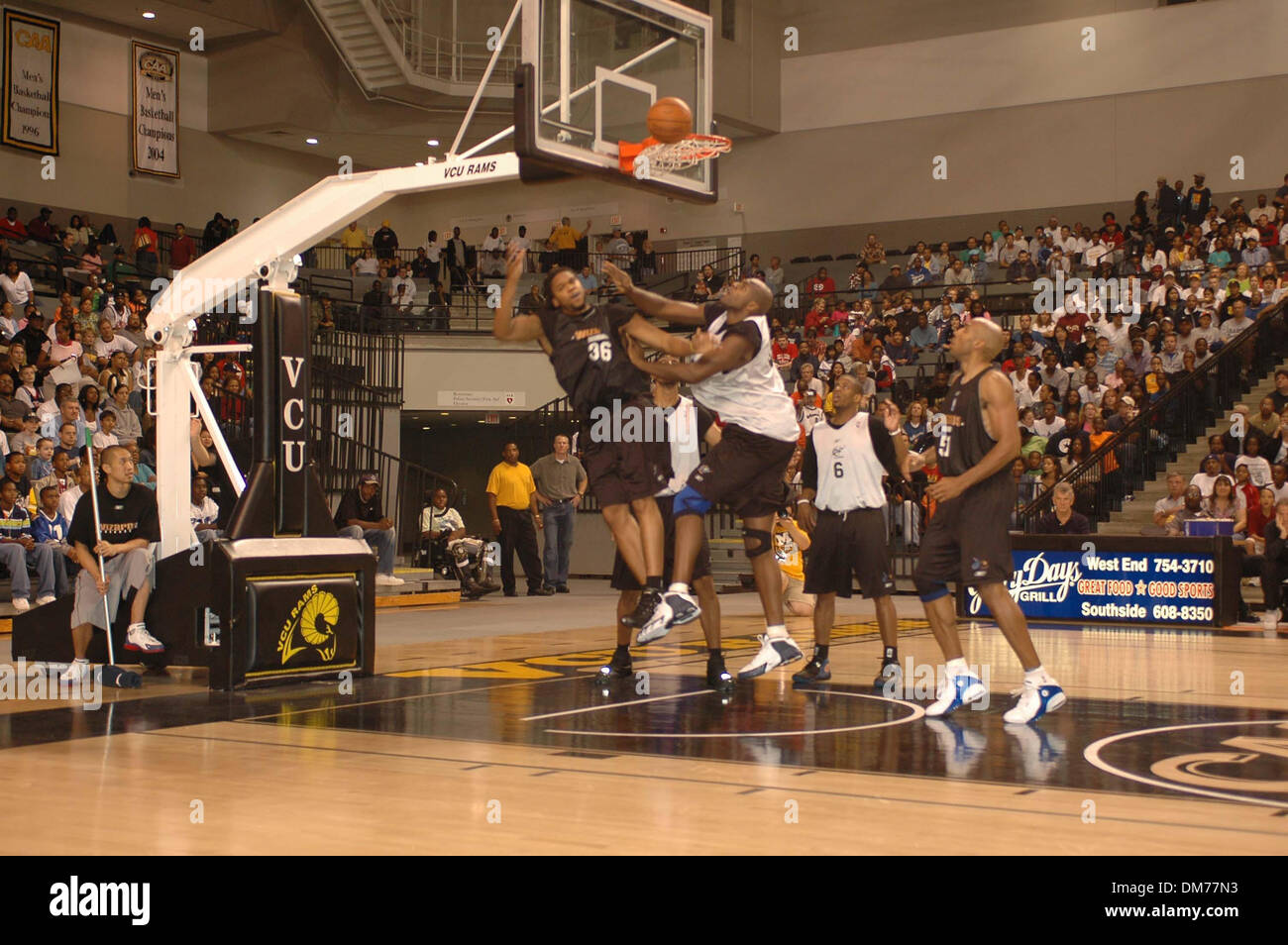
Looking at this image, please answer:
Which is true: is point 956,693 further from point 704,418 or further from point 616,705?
point 704,418

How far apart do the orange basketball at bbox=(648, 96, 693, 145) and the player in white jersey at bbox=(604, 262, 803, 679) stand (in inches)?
53.8

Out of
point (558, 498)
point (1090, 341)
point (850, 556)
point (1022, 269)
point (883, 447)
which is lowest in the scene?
point (850, 556)

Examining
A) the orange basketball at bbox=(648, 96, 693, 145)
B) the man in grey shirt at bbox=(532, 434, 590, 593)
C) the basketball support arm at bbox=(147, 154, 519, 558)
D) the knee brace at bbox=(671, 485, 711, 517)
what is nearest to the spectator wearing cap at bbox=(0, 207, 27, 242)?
the man in grey shirt at bbox=(532, 434, 590, 593)

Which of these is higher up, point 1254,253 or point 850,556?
point 1254,253

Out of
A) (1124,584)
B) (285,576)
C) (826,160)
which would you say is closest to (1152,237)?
(826,160)

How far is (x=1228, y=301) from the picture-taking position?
63.1 ft

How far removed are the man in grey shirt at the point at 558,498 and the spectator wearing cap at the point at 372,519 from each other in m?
2.35

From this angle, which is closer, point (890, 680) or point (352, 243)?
point (890, 680)

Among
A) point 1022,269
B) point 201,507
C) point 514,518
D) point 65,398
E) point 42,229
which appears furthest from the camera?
point 1022,269

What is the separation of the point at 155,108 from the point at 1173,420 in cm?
2047

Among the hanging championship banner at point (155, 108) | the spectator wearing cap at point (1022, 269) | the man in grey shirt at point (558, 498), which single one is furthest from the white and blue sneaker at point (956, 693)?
the hanging championship banner at point (155, 108)

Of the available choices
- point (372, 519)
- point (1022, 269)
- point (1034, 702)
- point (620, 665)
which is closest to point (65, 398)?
point (372, 519)

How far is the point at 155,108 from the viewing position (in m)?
28.5

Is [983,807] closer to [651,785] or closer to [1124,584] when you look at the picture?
[651,785]
